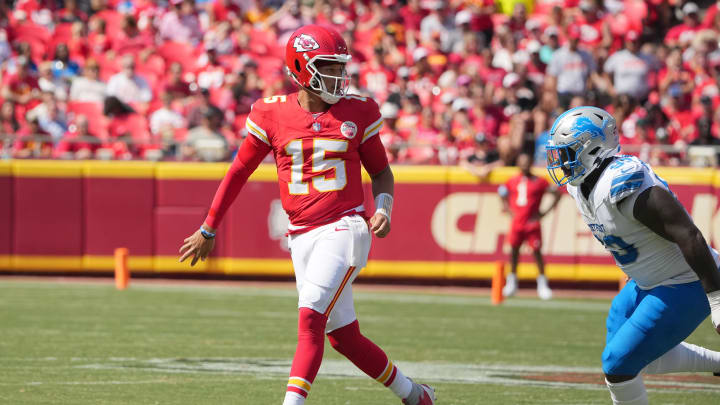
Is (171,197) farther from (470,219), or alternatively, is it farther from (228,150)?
(470,219)

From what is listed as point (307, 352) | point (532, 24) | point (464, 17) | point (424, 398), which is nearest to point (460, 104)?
point (464, 17)

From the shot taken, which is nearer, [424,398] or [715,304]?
[715,304]

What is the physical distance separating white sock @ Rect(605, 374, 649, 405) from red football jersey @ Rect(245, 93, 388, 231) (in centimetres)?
156

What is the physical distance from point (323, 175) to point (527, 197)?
9.08m

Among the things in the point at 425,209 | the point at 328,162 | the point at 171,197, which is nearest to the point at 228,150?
the point at 171,197

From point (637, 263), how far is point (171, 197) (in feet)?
36.4

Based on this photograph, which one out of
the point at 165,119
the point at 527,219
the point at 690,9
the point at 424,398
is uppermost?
the point at 690,9

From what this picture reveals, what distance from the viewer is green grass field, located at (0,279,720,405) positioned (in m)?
7.30

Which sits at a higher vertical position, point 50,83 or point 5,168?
point 50,83

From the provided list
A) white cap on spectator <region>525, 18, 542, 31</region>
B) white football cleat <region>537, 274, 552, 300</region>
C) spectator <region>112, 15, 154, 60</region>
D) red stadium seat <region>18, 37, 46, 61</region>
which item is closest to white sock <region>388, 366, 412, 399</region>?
white football cleat <region>537, 274, 552, 300</region>

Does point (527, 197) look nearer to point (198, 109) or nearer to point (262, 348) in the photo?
point (198, 109)

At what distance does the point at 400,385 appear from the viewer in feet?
20.1

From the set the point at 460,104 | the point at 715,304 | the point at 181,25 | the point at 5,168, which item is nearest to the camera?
the point at 715,304

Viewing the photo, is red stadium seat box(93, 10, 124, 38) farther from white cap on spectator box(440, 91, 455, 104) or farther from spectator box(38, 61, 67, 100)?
white cap on spectator box(440, 91, 455, 104)
